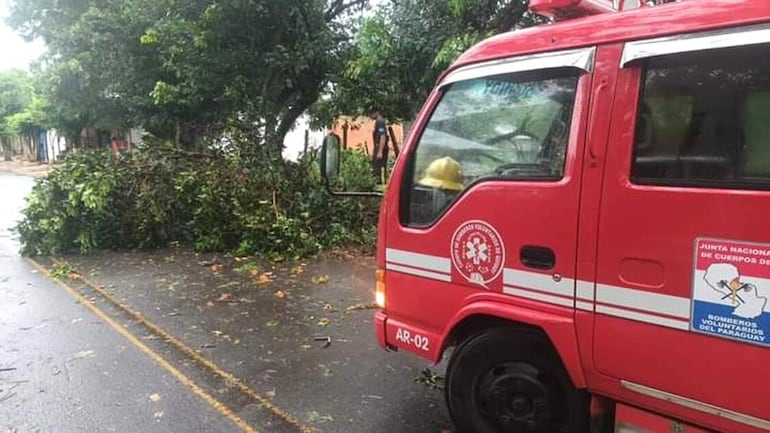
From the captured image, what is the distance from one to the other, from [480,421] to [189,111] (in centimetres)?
1074

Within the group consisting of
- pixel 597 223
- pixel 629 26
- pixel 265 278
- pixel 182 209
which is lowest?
pixel 265 278

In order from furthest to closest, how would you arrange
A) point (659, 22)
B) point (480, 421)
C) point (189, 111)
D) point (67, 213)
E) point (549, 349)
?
1. point (189, 111)
2. point (67, 213)
3. point (480, 421)
4. point (549, 349)
5. point (659, 22)

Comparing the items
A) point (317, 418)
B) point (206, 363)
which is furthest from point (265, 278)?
point (317, 418)

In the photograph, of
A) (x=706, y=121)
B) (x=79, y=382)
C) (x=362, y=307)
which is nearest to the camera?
(x=706, y=121)

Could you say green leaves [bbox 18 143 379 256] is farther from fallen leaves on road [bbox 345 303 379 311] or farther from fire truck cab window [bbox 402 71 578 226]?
fire truck cab window [bbox 402 71 578 226]

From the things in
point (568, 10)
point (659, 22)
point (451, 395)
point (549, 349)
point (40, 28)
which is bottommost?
point (451, 395)

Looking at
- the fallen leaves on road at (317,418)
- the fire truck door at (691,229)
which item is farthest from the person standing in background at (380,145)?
the fire truck door at (691,229)

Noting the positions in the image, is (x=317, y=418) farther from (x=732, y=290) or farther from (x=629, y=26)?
(x=629, y=26)

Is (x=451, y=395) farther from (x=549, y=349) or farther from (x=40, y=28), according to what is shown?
(x=40, y=28)

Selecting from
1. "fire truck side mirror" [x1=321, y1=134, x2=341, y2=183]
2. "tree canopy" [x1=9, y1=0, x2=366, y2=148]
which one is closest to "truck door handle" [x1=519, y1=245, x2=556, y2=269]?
"fire truck side mirror" [x1=321, y1=134, x2=341, y2=183]

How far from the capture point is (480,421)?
303 cm

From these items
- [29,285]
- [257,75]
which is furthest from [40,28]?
[29,285]

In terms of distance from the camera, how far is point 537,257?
2.66 metres

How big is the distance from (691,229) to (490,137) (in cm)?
109
